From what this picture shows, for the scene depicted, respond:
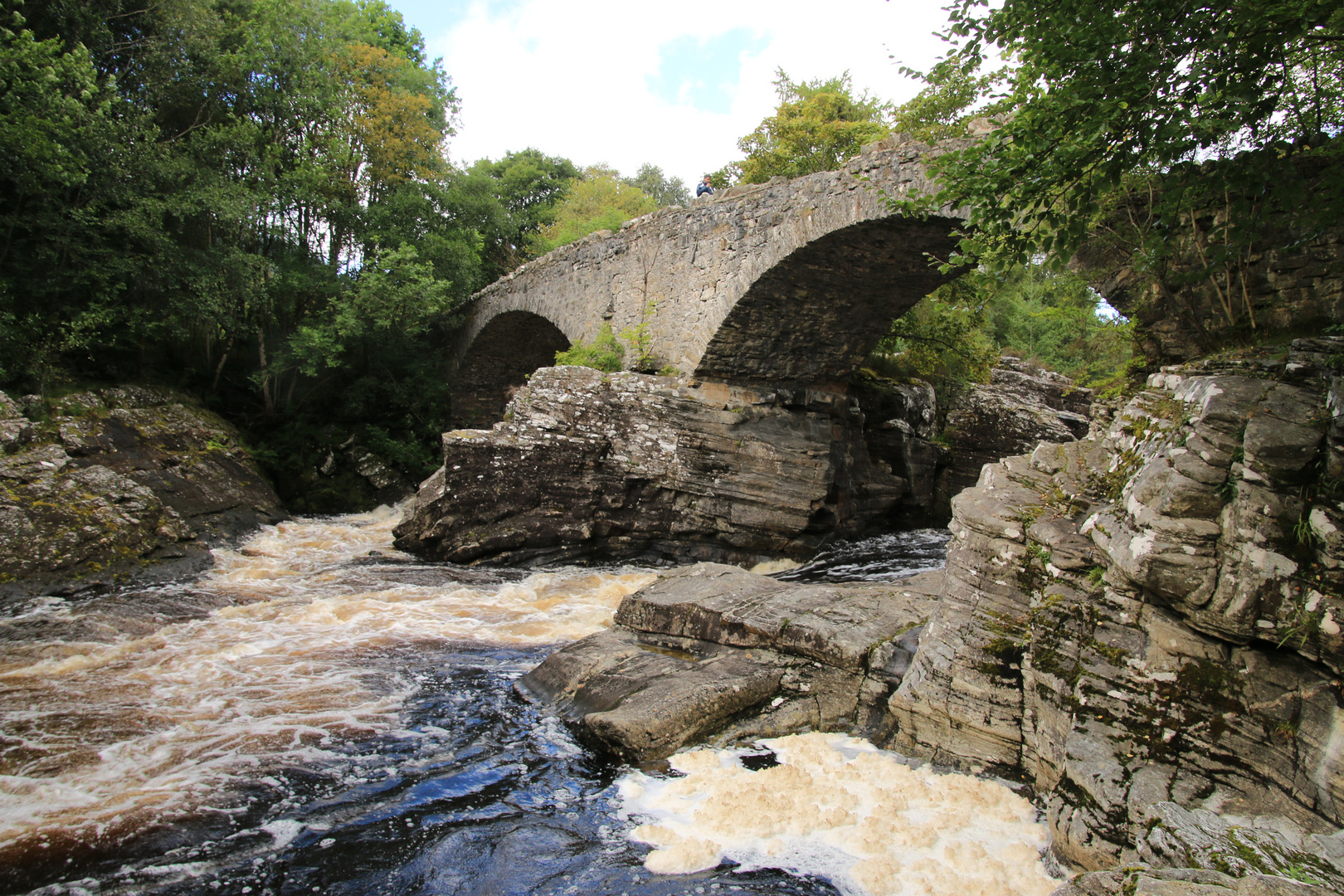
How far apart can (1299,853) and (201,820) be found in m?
4.82

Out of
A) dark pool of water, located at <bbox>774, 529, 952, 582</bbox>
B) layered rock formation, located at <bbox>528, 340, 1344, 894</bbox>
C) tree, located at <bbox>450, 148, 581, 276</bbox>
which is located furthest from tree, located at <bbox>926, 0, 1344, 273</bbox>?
tree, located at <bbox>450, 148, 581, 276</bbox>

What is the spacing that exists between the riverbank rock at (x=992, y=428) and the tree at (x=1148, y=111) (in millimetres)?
10780

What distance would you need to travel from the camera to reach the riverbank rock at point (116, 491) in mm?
7457

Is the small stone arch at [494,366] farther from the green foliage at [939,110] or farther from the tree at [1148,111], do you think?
the tree at [1148,111]

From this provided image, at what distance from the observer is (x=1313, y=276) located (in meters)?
4.34

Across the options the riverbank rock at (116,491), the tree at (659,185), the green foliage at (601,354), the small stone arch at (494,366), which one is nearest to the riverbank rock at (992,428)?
the green foliage at (601,354)

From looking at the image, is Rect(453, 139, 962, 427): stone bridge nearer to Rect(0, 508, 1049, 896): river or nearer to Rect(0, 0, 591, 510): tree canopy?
Rect(0, 0, 591, 510): tree canopy

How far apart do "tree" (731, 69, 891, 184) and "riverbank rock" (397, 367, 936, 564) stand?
305 inches

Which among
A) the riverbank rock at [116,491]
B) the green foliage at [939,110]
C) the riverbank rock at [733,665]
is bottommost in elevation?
the riverbank rock at [733,665]

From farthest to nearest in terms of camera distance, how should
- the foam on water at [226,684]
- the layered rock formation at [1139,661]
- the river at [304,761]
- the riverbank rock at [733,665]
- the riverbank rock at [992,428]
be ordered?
the riverbank rock at [992,428] < the riverbank rock at [733,665] < the foam on water at [226,684] < the river at [304,761] < the layered rock formation at [1139,661]

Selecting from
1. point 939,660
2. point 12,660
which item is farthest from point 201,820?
point 939,660

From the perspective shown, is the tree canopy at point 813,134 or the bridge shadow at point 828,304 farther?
the tree canopy at point 813,134

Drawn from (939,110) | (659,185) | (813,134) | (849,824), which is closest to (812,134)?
(813,134)

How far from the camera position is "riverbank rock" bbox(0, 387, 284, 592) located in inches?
294
